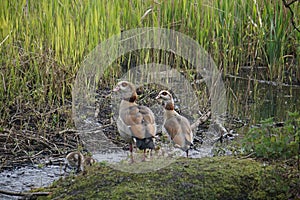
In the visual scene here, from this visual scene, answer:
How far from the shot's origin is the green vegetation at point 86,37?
6262 millimetres

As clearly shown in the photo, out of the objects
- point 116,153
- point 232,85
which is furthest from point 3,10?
point 232,85

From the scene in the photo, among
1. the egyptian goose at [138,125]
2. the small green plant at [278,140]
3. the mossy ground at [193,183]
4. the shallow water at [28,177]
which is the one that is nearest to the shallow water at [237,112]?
the shallow water at [28,177]

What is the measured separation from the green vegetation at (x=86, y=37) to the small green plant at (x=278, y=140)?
8.29 feet

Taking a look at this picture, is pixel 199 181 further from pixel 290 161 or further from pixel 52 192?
pixel 52 192

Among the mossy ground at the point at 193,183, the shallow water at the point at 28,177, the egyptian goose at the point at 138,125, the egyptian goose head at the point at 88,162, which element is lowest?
the shallow water at the point at 28,177

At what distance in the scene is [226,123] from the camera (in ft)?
20.5

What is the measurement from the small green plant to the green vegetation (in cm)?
253

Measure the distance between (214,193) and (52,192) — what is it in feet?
3.76

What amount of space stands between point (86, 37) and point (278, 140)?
3.52m

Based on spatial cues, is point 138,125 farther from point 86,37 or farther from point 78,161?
point 86,37

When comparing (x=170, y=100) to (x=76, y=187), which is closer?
(x=76, y=187)

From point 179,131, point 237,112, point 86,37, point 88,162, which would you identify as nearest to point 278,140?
point 179,131

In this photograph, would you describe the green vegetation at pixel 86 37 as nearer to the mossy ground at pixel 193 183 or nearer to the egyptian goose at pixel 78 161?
the egyptian goose at pixel 78 161

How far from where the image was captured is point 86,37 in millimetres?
6758
